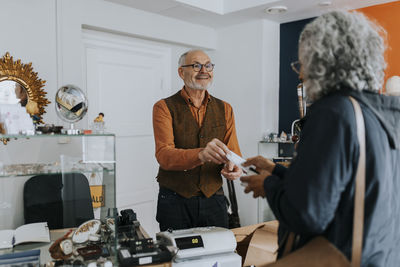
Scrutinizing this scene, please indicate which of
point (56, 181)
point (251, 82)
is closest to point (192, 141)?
point (56, 181)

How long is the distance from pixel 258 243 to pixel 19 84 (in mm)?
2181

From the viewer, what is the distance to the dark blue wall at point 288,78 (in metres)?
3.93

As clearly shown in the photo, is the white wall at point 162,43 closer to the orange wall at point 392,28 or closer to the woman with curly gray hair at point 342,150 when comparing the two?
the orange wall at point 392,28

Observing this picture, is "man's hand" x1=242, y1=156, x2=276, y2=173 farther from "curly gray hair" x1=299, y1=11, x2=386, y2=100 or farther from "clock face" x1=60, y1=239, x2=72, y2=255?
"clock face" x1=60, y1=239, x2=72, y2=255

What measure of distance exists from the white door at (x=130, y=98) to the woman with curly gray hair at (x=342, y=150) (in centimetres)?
276

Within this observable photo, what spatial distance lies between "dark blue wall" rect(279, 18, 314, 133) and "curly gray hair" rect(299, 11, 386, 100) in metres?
2.97

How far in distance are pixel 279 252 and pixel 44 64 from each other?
99.5 inches

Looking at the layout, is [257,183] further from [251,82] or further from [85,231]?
[251,82]

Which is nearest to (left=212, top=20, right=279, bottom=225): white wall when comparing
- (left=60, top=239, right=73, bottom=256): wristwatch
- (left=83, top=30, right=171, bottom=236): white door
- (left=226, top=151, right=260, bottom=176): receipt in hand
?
(left=83, top=30, right=171, bottom=236): white door

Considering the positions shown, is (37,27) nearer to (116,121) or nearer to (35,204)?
(116,121)

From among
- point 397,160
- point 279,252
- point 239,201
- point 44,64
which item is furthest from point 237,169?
point 239,201

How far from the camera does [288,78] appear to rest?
3988 mm

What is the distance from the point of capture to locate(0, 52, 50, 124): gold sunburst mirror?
2.61 m

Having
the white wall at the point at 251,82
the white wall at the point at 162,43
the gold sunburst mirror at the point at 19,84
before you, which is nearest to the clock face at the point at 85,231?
the gold sunburst mirror at the point at 19,84
